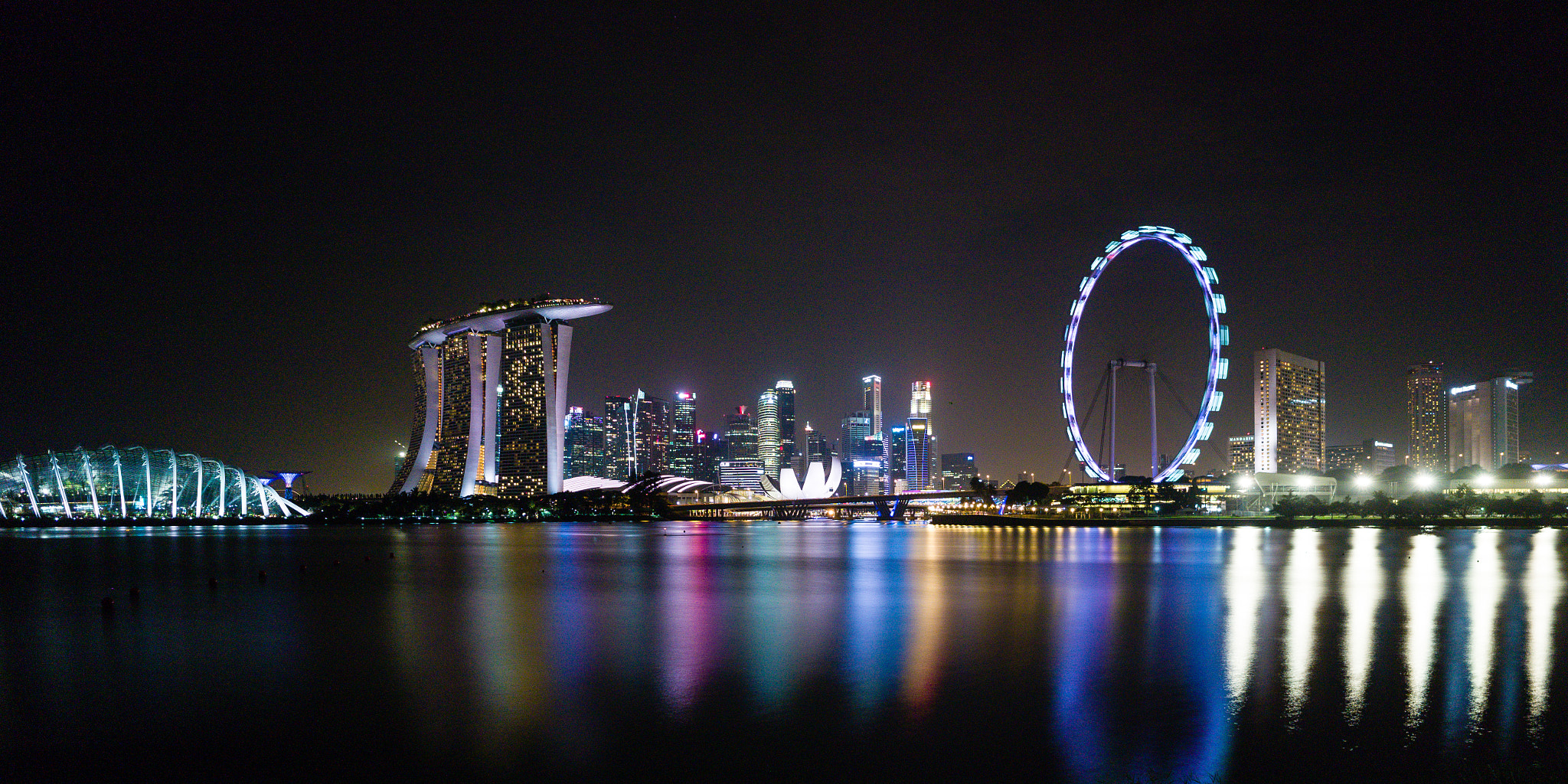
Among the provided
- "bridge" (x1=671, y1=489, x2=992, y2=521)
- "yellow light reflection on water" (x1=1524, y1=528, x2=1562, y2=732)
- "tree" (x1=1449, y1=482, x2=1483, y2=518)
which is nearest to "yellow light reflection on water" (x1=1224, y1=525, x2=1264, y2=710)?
"yellow light reflection on water" (x1=1524, y1=528, x2=1562, y2=732)

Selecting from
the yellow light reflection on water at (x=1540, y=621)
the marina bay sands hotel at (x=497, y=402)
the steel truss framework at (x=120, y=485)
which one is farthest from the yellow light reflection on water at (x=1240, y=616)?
the marina bay sands hotel at (x=497, y=402)

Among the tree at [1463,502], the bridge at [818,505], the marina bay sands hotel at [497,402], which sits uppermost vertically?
the marina bay sands hotel at [497,402]

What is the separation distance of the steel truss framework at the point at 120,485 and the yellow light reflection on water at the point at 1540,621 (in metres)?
131

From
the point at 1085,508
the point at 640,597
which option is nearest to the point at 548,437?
the point at 1085,508

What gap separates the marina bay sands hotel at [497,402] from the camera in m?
166

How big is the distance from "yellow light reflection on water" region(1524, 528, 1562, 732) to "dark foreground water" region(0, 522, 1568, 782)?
0.38 feet

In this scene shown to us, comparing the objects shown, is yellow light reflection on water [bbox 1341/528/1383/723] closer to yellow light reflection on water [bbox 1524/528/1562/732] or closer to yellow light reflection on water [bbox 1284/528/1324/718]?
yellow light reflection on water [bbox 1284/528/1324/718]

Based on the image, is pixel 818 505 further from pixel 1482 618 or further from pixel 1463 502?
pixel 1482 618

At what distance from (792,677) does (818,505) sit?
137 m

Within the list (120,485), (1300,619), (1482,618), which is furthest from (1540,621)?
(120,485)

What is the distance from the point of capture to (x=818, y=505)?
156 meters

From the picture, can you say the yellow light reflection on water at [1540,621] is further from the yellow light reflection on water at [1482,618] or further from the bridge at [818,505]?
the bridge at [818,505]

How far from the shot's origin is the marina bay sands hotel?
6545 inches

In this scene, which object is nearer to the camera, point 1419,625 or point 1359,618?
point 1419,625
